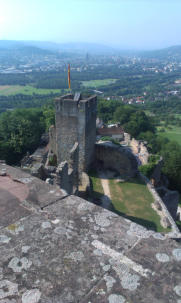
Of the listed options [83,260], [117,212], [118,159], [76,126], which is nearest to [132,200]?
[117,212]

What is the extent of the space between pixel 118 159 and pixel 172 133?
51.6m

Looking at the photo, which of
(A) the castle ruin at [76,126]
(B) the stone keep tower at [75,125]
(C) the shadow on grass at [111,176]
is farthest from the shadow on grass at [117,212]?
(B) the stone keep tower at [75,125]

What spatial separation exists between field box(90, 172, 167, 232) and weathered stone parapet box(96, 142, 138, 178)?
2.71ft

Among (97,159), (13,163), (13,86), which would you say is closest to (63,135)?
(97,159)

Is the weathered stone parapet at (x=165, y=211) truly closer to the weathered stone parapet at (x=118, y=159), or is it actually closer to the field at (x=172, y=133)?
the weathered stone parapet at (x=118, y=159)

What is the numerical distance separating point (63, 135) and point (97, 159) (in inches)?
148

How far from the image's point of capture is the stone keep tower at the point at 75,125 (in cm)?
1577

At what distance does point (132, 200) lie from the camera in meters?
15.3

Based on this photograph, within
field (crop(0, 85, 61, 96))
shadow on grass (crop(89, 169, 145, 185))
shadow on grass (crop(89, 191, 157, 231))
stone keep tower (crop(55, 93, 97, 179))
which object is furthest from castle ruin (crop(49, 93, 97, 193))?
field (crop(0, 85, 61, 96))

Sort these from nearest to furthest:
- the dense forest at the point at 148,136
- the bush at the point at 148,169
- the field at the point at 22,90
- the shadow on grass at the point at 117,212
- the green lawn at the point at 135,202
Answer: the shadow on grass at the point at 117,212 → the green lawn at the point at 135,202 → the bush at the point at 148,169 → the dense forest at the point at 148,136 → the field at the point at 22,90

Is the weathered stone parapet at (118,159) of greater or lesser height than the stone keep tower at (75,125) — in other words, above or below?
below

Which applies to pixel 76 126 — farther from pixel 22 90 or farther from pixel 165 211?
pixel 22 90

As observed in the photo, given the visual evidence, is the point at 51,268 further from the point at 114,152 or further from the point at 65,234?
the point at 114,152

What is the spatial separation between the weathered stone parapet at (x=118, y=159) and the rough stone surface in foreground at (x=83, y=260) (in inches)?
533
